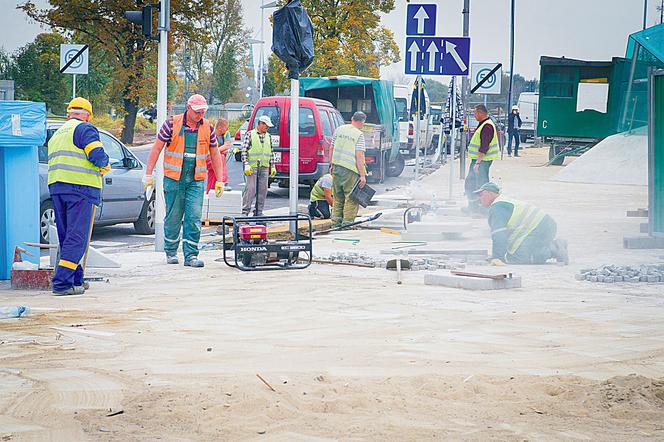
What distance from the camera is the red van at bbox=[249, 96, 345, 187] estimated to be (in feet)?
78.7

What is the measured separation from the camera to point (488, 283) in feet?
34.0

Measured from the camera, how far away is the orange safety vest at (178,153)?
12.2 m

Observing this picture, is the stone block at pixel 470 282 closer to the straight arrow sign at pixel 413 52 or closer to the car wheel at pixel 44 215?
the car wheel at pixel 44 215

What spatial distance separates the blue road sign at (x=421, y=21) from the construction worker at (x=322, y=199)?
2.87 metres

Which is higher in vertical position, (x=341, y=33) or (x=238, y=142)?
(x=341, y=33)

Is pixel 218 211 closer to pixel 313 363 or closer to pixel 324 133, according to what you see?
pixel 324 133

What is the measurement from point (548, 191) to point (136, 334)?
19.4 m

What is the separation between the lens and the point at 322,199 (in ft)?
60.5

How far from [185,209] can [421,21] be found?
6.85 m

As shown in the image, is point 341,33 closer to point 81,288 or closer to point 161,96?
point 161,96

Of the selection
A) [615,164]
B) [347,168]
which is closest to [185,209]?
[347,168]

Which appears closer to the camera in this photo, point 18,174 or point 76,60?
point 18,174

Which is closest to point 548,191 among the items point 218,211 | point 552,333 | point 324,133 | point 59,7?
point 324,133

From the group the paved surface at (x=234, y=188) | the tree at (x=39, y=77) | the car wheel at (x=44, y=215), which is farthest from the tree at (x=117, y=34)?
the car wheel at (x=44, y=215)
